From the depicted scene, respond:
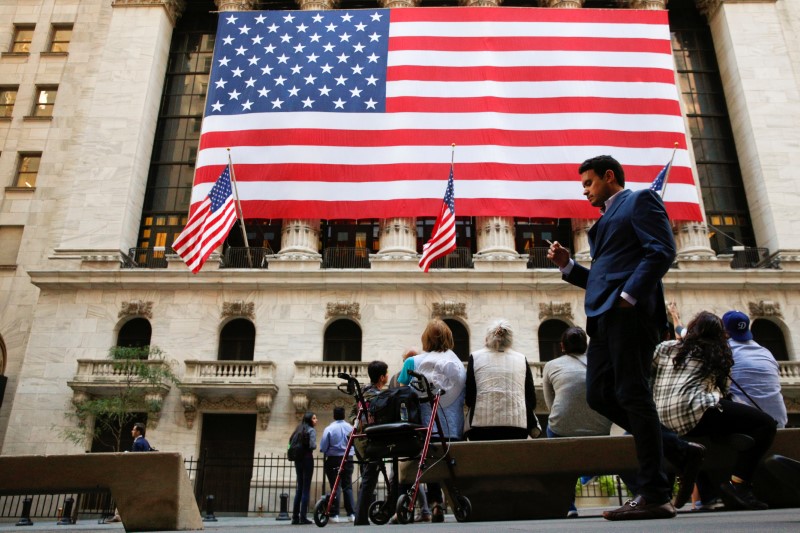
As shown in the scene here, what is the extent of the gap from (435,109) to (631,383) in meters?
21.9

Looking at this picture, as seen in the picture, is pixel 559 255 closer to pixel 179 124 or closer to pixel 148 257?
pixel 148 257

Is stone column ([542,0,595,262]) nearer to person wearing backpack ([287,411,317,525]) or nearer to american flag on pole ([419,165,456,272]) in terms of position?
american flag on pole ([419,165,456,272])

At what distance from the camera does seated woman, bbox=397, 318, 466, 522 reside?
702 cm

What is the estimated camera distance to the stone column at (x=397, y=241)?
24.2m

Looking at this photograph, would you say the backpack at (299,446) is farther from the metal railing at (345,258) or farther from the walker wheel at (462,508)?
the metal railing at (345,258)

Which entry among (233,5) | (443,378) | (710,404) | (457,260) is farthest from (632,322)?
(233,5)

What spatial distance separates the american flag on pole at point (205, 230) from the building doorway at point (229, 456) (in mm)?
6087

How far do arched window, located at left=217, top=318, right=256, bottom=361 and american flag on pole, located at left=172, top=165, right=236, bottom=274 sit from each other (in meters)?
4.86

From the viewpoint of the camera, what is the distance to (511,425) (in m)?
6.77

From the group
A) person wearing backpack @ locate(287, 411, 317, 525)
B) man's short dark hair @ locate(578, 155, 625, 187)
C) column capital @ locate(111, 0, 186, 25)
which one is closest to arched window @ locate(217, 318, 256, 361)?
person wearing backpack @ locate(287, 411, 317, 525)

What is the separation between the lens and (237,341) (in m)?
24.1

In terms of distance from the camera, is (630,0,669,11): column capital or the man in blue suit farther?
(630,0,669,11): column capital

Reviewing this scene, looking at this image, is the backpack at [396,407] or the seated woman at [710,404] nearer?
the seated woman at [710,404]

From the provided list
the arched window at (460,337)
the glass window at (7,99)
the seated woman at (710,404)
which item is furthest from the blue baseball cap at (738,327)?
the glass window at (7,99)
